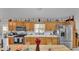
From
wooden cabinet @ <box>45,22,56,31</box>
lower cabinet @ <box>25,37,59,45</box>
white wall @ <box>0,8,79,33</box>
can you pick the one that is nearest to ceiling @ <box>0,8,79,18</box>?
white wall @ <box>0,8,79,33</box>

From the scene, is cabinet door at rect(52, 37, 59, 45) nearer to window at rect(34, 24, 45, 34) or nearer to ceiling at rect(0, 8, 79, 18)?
window at rect(34, 24, 45, 34)

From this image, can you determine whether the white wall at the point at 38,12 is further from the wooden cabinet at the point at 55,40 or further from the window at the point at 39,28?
the wooden cabinet at the point at 55,40

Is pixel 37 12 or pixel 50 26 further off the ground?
pixel 37 12

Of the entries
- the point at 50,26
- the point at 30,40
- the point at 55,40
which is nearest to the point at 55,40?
the point at 55,40

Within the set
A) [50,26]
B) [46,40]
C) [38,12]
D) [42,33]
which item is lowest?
[46,40]

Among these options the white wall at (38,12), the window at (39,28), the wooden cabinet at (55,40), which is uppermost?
the white wall at (38,12)

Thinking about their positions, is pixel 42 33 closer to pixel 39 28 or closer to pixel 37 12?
pixel 39 28

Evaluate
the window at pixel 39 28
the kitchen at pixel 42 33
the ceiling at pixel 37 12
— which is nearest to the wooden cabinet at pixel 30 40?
the kitchen at pixel 42 33

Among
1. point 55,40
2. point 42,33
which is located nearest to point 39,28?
point 42,33

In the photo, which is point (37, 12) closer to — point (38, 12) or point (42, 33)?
point (38, 12)

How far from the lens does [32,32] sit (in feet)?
7.50
